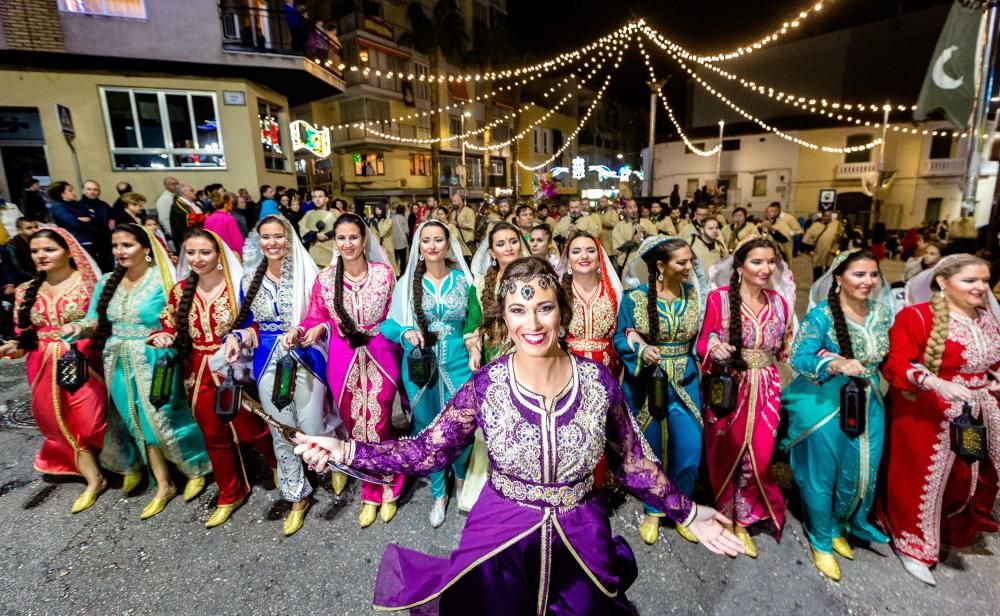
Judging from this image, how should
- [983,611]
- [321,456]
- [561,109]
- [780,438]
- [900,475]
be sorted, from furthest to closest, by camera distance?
[561,109] → [780,438] → [900,475] → [983,611] → [321,456]

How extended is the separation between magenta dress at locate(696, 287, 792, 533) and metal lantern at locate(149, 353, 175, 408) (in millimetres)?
3491

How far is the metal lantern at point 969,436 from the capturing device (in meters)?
2.34

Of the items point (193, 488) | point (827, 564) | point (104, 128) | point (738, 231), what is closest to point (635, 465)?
point (827, 564)

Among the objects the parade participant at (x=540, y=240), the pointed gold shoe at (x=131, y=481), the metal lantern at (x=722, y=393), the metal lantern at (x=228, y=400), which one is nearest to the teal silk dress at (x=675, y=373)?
the metal lantern at (x=722, y=393)

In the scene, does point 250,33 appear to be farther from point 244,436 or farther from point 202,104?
point 244,436

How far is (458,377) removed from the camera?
349 centimetres

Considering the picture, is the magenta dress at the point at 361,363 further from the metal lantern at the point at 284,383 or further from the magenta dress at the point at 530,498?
the magenta dress at the point at 530,498

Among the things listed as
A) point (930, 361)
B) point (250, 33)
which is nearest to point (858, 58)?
point (250, 33)

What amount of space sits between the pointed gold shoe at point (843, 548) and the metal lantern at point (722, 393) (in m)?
1.12

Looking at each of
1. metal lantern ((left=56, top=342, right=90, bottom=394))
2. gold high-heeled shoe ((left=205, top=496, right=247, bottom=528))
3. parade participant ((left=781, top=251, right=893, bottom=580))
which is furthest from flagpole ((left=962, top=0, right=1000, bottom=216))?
metal lantern ((left=56, top=342, right=90, bottom=394))

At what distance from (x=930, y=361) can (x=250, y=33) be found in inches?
575

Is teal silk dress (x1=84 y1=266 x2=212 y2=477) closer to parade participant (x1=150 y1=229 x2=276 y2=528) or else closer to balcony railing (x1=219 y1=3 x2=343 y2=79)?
parade participant (x1=150 y1=229 x2=276 y2=528)

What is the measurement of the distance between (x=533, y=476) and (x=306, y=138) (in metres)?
16.4

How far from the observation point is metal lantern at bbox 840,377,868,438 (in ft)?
8.27
